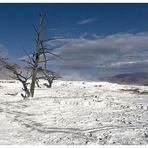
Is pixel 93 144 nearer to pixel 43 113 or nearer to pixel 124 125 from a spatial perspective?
pixel 124 125

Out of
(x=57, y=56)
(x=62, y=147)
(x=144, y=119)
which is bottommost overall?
(x=62, y=147)

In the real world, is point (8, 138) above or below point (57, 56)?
below

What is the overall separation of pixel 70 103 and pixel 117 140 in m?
10.7

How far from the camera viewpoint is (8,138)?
10.9 meters

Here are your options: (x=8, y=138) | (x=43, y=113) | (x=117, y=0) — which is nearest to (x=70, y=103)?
(x=43, y=113)

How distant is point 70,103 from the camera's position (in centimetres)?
2044

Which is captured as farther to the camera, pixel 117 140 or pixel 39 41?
pixel 39 41

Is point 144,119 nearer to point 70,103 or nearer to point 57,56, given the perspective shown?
point 70,103

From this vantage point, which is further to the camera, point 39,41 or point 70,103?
point 39,41

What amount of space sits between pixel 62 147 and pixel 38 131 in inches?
103

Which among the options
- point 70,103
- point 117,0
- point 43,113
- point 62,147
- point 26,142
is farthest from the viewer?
point 70,103

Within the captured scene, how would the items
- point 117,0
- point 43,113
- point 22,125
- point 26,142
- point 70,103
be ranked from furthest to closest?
point 70,103, point 117,0, point 43,113, point 22,125, point 26,142

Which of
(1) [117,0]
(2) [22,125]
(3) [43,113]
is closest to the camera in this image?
(2) [22,125]

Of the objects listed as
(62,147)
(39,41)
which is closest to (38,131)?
(62,147)
